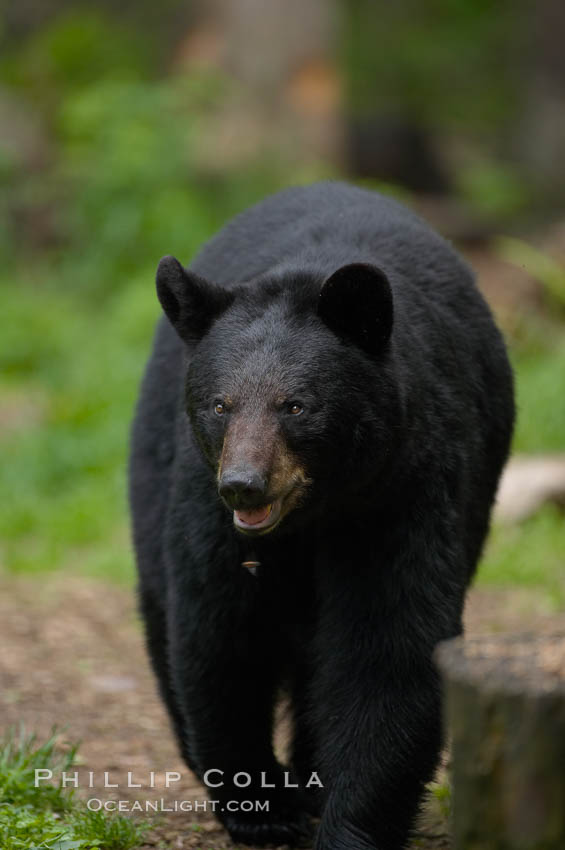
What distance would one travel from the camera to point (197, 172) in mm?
15211

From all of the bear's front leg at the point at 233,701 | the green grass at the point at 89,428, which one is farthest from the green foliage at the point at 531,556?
the bear's front leg at the point at 233,701

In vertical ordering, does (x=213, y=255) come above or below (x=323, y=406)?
above

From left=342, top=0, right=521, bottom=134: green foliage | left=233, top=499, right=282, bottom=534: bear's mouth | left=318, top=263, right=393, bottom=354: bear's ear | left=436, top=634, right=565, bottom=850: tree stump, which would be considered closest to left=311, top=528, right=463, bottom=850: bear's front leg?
left=233, top=499, right=282, bottom=534: bear's mouth

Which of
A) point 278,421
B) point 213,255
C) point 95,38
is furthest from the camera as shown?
point 95,38

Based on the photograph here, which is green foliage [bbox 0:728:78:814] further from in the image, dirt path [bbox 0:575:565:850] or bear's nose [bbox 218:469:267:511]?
bear's nose [bbox 218:469:267:511]

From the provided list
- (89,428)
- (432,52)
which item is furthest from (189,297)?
(432,52)

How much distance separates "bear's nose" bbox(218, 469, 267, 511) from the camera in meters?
3.74

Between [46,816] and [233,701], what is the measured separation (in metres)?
0.76

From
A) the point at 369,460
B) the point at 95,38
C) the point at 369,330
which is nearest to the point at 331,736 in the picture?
the point at 369,460

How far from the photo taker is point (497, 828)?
8.84 feet

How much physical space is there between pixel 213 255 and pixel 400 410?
169 centimetres

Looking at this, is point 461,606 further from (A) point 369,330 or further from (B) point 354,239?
(B) point 354,239

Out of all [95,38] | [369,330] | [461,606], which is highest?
[95,38]

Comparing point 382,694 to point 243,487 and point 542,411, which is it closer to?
point 243,487
